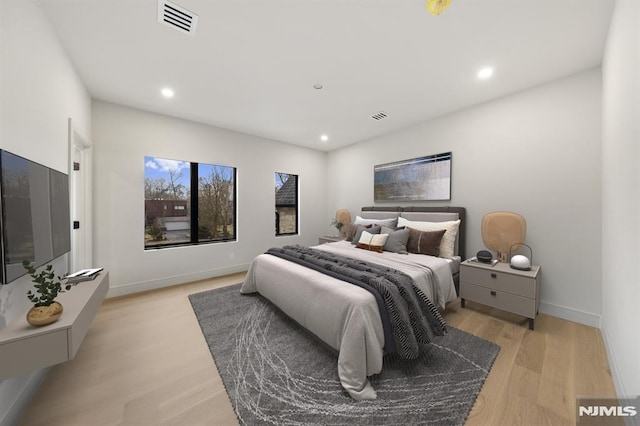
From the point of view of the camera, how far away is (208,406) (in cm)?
144

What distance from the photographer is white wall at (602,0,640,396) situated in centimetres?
120

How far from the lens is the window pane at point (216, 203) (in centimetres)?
397

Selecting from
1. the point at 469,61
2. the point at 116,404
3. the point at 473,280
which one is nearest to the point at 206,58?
the point at 469,61

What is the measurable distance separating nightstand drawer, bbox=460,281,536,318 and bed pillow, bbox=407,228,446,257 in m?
0.47

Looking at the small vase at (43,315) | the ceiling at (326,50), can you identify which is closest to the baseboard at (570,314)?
the ceiling at (326,50)

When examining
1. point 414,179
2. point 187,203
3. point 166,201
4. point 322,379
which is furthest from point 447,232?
point 166,201

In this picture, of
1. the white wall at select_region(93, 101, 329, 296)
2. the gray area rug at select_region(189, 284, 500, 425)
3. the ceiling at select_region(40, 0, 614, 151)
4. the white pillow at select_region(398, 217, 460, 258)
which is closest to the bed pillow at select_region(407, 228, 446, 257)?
the white pillow at select_region(398, 217, 460, 258)

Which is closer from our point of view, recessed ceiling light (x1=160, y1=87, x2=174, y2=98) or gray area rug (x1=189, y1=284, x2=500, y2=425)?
gray area rug (x1=189, y1=284, x2=500, y2=425)

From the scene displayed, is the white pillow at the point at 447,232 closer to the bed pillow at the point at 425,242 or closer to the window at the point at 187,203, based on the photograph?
the bed pillow at the point at 425,242

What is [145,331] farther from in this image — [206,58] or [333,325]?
[206,58]

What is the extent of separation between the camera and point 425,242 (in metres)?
2.95

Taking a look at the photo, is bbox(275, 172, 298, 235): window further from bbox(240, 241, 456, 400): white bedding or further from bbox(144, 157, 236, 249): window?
bbox(240, 241, 456, 400): white bedding

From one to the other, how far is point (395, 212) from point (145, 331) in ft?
11.7

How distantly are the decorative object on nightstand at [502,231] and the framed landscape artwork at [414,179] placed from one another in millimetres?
670
